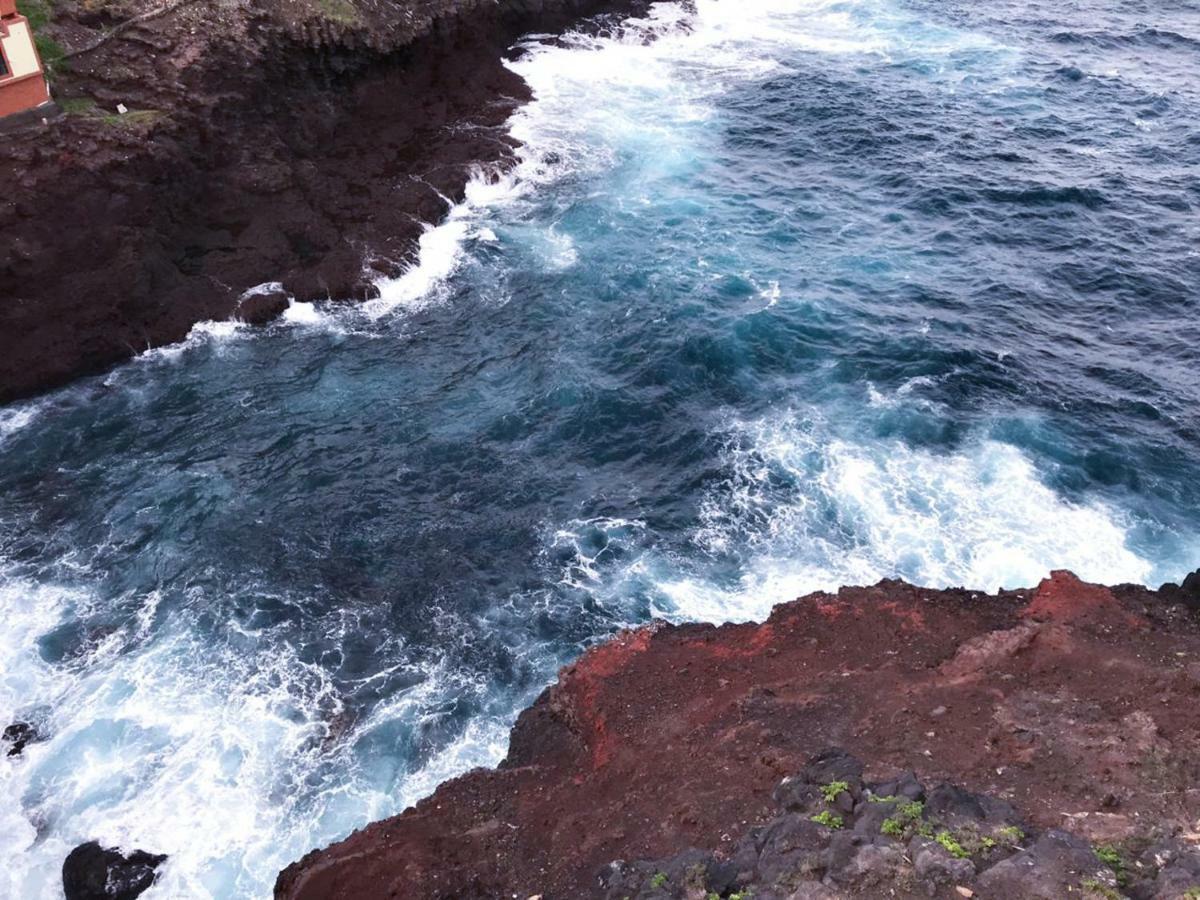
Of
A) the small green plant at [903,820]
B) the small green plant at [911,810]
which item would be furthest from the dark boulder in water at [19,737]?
the small green plant at [911,810]

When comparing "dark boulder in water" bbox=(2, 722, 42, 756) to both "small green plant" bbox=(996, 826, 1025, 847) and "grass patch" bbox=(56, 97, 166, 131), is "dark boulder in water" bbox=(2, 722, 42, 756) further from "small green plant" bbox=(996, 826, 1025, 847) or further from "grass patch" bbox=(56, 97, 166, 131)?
"grass patch" bbox=(56, 97, 166, 131)

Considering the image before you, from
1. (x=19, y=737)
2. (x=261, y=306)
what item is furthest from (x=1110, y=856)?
(x=261, y=306)

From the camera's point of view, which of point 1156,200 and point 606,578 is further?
point 1156,200

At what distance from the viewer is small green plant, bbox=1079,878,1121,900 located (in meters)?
14.7

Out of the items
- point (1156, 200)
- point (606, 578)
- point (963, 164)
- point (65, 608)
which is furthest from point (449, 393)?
point (1156, 200)

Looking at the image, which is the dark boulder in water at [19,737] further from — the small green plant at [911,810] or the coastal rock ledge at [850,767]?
the small green plant at [911,810]

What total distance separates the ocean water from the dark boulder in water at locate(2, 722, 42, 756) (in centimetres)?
29

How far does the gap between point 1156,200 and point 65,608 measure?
48.4 meters

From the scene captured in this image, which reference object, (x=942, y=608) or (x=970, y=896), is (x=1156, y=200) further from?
(x=970, y=896)

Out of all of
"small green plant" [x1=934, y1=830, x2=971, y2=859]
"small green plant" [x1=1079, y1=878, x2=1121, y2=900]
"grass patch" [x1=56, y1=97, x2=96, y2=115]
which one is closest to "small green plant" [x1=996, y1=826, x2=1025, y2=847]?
"small green plant" [x1=934, y1=830, x2=971, y2=859]

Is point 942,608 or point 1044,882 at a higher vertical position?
point 1044,882

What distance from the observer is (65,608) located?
27.1 meters

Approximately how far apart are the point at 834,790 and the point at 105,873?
16.5m

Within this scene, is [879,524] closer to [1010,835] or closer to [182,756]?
[1010,835]
